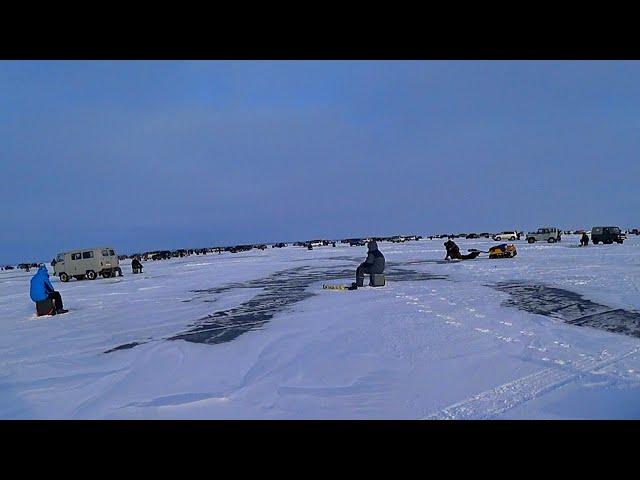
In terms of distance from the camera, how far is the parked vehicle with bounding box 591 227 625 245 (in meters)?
40.3

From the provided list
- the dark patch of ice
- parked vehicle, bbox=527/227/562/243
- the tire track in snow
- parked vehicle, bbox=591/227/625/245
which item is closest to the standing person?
the dark patch of ice

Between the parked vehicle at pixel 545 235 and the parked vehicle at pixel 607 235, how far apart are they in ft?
29.7

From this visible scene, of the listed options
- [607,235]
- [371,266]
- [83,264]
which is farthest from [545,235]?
[83,264]

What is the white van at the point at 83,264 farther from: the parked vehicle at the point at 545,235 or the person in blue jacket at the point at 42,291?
the parked vehicle at the point at 545,235

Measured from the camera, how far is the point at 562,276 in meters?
15.3

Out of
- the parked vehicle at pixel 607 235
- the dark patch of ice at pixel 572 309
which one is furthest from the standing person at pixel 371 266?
the parked vehicle at pixel 607 235

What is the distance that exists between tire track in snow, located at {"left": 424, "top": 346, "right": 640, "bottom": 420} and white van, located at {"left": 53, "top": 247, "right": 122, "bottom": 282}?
30.2m

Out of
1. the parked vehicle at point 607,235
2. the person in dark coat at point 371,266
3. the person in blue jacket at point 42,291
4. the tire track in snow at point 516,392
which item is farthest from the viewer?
the parked vehicle at point 607,235

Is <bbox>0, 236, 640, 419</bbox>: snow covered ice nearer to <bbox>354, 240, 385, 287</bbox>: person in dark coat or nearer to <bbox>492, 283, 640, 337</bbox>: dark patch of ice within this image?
<bbox>492, 283, 640, 337</bbox>: dark patch of ice

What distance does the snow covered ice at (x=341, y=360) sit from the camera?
4.12 metres

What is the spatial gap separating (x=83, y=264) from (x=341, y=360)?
28.6 metres
